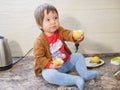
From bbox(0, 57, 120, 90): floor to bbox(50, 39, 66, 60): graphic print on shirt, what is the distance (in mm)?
122

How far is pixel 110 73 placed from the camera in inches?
48.5

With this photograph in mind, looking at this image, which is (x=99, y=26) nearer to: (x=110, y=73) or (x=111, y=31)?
(x=111, y=31)

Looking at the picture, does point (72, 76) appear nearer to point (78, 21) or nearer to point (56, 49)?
point (56, 49)

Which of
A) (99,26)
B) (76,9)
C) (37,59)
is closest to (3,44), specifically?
(37,59)

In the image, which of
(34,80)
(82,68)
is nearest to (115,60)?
(82,68)

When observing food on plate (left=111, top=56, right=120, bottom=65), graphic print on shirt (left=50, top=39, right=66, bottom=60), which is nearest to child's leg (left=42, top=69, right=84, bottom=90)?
graphic print on shirt (left=50, top=39, right=66, bottom=60)

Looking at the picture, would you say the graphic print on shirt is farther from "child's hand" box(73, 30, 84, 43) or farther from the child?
"child's hand" box(73, 30, 84, 43)

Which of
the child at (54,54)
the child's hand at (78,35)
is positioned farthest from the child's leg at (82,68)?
the child's hand at (78,35)

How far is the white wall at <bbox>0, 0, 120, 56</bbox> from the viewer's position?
1.43 metres

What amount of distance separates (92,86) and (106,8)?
1.86 feet

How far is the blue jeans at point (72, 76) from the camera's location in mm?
1084

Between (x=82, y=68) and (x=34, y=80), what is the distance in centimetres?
27

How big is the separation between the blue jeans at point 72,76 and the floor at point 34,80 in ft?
0.09

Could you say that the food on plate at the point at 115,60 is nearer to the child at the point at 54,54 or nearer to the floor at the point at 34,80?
the floor at the point at 34,80
